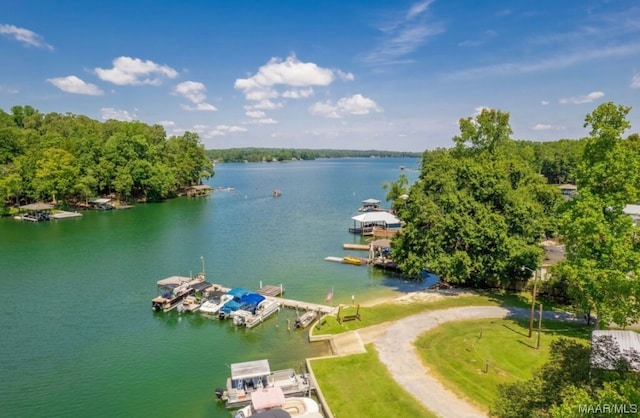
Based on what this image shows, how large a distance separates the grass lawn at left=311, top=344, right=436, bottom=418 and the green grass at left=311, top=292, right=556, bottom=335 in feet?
13.1

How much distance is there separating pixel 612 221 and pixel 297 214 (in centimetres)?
5760

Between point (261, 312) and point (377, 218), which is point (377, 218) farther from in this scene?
point (261, 312)

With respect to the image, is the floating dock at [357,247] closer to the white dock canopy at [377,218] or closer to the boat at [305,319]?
the white dock canopy at [377,218]

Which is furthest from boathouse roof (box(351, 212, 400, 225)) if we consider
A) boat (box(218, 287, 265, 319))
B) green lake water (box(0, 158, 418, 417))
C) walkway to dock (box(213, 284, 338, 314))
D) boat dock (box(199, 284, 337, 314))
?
boat (box(218, 287, 265, 319))

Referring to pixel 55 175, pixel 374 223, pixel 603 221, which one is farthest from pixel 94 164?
pixel 603 221

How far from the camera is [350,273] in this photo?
4059 cm

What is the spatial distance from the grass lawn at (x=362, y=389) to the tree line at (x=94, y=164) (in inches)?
2903

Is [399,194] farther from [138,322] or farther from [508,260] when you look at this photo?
[138,322]

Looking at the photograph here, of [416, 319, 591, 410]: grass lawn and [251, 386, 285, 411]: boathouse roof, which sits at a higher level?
[416, 319, 591, 410]: grass lawn

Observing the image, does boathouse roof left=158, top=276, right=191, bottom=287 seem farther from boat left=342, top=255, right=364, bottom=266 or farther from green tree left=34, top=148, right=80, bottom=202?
green tree left=34, top=148, right=80, bottom=202

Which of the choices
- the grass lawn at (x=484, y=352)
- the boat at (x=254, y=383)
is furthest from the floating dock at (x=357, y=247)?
the boat at (x=254, y=383)

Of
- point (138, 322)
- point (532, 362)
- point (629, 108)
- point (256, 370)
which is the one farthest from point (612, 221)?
point (138, 322)

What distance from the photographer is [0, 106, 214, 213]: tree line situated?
246 feet

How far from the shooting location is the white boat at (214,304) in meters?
30.9
